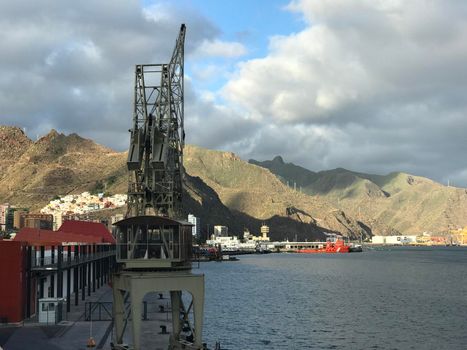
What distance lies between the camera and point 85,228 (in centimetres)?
10981

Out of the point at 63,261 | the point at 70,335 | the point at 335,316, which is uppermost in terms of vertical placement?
the point at 63,261

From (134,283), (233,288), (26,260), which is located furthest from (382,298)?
(134,283)

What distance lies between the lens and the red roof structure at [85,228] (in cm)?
10025

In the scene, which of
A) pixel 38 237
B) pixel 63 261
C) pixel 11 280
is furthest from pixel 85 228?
pixel 11 280

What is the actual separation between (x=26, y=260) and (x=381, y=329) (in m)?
46.4

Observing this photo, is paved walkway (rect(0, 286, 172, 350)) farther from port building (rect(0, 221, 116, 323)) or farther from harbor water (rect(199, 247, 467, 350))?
harbor water (rect(199, 247, 467, 350))

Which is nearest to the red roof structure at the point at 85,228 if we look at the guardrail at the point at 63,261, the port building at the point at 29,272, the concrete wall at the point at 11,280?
the guardrail at the point at 63,261

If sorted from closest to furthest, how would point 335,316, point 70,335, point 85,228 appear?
point 70,335, point 335,316, point 85,228

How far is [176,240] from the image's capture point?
44.0m

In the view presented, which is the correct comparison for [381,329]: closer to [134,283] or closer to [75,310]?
[75,310]

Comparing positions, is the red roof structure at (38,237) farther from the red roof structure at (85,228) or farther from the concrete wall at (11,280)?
the red roof structure at (85,228)

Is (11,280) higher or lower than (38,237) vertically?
lower

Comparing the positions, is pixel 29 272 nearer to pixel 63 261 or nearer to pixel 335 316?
pixel 63 261

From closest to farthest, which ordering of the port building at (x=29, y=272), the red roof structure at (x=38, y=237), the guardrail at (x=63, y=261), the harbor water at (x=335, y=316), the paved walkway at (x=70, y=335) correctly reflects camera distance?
the paved walkway at (x=70, y=335), the port building at (x=29, y=272), the red roof structure at (x=38, y=237), the guardrail at (x=63, y=261), the harbor water at (x=335, y=316)
